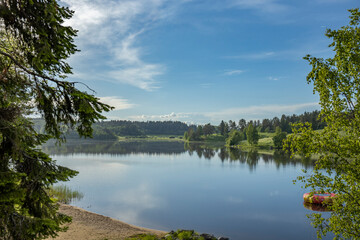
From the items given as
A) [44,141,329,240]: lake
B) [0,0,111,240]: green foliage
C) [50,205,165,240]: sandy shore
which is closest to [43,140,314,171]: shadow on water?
[44,141,329,240]: lake

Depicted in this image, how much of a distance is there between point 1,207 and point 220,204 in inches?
977

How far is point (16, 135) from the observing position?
5113mm

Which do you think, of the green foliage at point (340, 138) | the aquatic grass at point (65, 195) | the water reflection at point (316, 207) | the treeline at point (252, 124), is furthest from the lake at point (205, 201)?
the treeline at point (252, 124)

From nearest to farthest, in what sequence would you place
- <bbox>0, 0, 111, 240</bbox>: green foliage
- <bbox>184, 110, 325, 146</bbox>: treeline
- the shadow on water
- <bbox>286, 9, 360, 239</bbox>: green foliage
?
<bbox>0, 0, 111, 240</bbox>: green foliage → <bbox>286, 9, 360, 239</bbox>: green foliage → the shadow on water → <bbox>184, 110, 325, 146</bbox>: treeline

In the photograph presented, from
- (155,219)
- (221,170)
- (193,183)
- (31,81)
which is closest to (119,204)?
(155,219)

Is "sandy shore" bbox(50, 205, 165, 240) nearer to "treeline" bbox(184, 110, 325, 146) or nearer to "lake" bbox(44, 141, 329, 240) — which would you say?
"lake" bbox(44, 141, 329, 240)

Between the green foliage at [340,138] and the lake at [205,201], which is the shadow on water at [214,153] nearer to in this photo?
the lake at [205,201]

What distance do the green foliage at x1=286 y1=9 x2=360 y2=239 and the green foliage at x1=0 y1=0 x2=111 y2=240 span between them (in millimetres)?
7891

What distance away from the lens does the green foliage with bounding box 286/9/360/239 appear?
8.80 metres

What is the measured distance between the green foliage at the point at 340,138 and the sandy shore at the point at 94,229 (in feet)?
37.1

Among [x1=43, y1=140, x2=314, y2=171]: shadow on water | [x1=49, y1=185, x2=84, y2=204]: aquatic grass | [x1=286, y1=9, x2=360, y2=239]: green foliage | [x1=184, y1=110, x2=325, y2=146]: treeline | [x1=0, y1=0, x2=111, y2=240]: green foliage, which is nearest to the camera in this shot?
[x1=0, y1=0, x2=111, y2=240]: green foliage

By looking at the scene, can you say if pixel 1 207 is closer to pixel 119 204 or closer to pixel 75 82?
pixel 75 82

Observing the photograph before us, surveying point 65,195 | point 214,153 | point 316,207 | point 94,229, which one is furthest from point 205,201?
point 214,153

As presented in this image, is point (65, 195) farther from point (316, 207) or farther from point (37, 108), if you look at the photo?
point (316, 207)
